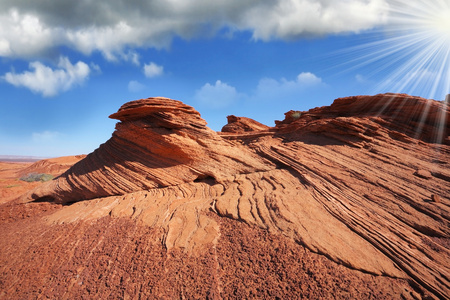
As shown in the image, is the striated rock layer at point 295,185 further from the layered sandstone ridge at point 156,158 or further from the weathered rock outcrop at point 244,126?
the weathered rock outcrop at point 244,126

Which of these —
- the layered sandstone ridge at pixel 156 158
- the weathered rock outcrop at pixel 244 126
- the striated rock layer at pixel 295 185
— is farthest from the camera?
the weathered rock outcrop at pixel 244 126

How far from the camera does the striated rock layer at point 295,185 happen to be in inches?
199

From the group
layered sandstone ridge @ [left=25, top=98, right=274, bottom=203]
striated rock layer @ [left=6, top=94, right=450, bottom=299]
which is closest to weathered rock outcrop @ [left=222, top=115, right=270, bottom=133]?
striated rock layer @ [left=6, top=94, right=450, bottom=299]

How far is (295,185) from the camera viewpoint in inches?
→ 298

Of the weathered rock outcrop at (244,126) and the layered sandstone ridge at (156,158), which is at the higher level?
the weathered rock outcrop at (244,126)

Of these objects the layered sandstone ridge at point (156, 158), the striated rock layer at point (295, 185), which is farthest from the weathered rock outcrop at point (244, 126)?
the layered sandstone ridge at point (156, 158)

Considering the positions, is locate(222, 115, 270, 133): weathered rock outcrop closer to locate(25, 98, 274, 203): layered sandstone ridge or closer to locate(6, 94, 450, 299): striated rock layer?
locate(6, 94, 450, 299): striated rock layer

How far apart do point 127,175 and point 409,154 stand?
463 inches

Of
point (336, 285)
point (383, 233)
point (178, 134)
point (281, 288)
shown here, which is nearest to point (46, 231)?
point (178, 134)

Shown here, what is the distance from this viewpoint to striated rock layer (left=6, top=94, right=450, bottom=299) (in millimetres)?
5051

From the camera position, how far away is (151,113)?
1043 cm

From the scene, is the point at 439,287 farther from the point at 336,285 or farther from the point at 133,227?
the point at 133,227

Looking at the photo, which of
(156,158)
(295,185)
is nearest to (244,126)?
(156,158)

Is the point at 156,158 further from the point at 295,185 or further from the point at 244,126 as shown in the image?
the point at 244,126
